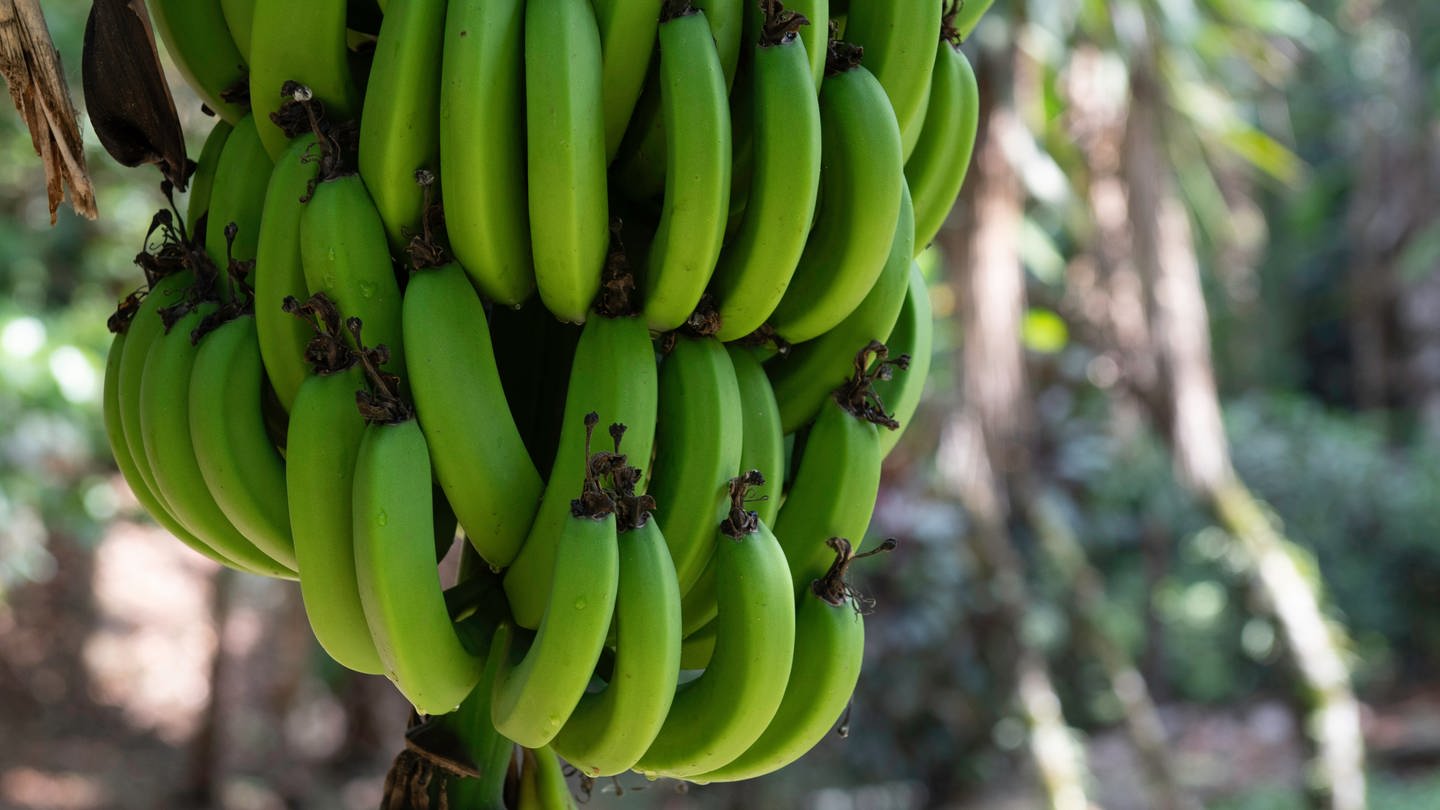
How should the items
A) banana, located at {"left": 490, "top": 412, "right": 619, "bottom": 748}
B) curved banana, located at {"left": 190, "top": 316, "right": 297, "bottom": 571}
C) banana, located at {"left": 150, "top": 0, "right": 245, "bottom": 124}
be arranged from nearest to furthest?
banana, located at {"left": 490, "top": 412, "right": 619, "bottom": 748} → curved banana, located at {"left": 190, "top": 316, "right": 297, "bottom": 571} → banana, located at {"left": 150, "top": 0, "right": 245, "bottom": 124}

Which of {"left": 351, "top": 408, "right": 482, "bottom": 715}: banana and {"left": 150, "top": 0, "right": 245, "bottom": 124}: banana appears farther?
{"left": 150, "top": 0, "right": 245, "bottom": 124}: banana

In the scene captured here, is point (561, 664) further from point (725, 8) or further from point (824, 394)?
point (725, 8)

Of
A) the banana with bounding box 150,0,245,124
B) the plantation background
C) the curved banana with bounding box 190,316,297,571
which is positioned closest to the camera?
the curved banana with bounding box 190,316,297,571

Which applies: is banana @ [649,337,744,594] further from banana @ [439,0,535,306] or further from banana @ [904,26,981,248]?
banana @ [904,26,981,248]

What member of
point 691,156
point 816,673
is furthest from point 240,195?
point 816,673

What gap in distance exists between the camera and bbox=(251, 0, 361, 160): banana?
0.98 meters

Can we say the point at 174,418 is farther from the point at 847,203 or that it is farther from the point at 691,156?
the point at 847,203

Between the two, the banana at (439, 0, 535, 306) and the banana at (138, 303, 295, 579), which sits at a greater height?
the banana at (439, 0, 535, 306)

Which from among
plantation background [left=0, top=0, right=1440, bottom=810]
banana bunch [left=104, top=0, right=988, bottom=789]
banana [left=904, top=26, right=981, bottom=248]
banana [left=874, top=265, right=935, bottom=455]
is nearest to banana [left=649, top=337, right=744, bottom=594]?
banana bunch [left=104, top=0, right=988, bottom=789]

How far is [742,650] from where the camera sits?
97cm

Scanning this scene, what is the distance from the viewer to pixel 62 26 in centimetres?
436

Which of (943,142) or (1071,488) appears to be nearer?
(943,142)

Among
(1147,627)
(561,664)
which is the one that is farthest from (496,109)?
(1147,627)

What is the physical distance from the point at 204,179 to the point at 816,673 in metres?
0.75
